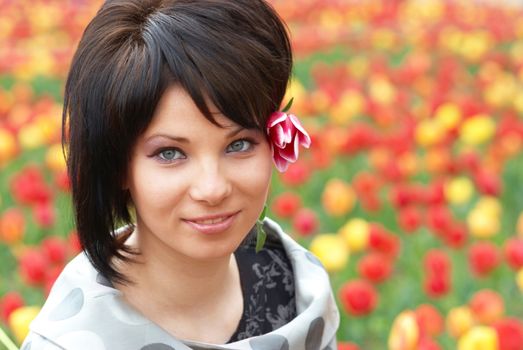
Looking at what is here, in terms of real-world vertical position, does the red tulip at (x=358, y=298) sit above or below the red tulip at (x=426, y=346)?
below

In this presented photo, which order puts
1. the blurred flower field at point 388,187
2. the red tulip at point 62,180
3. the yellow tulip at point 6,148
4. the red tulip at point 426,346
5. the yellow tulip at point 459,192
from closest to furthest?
the red tulip at point 426,346
the blurred flower field at point 388,187
the red tulip at point 62,180
the yellow tulip at point 459,192
the yellow tulip at point 6,148

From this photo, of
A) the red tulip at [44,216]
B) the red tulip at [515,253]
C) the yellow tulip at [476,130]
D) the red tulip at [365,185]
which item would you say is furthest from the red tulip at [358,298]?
the yellow tulip at [476,130]

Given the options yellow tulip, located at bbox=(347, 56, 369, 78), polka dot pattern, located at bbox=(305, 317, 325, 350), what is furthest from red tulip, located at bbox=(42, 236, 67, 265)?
yellow tulip, located at bbox=(347, 56, 369, 78)

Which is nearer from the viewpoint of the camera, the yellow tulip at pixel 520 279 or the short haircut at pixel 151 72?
the short haircut at pixel 151 72

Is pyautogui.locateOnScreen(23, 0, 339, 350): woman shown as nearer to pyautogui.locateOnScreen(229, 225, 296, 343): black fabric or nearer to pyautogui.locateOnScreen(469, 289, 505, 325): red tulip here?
pyautogui.locateOnScreen(229, 225, 296, 343): black fabric

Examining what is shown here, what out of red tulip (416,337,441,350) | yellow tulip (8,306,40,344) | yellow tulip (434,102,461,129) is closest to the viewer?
red tulip (416,337,441,350)

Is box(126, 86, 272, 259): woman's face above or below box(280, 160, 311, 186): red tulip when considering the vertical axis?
Answer: above

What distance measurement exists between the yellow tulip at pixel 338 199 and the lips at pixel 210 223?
1.75 metres

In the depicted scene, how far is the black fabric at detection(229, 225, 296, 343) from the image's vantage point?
2.02m

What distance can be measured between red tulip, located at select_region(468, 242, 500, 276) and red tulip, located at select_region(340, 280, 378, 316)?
405mm

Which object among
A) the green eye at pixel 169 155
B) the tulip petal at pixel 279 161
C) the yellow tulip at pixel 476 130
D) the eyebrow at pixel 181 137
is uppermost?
the eyebrow at pixel 181 137

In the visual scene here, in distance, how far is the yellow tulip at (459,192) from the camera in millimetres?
3543

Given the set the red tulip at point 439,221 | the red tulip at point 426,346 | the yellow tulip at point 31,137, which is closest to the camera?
the red tulip at point 426,346

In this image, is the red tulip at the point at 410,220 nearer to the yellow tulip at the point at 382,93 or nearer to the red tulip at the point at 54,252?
the red tulip at the point at 54,252
